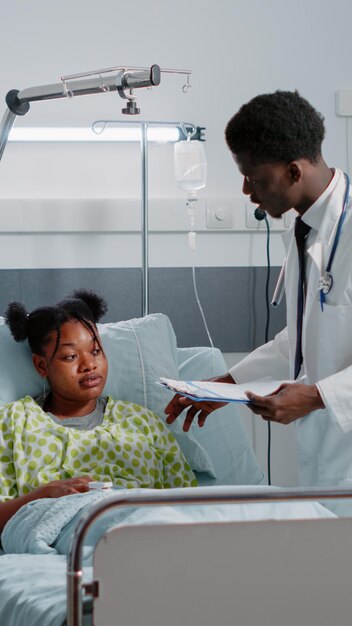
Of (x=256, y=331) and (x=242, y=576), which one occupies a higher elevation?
(x=256, y=331)

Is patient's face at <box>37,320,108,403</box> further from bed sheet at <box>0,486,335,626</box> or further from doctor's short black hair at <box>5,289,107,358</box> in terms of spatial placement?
bed sheet at <box>0,486,335,626</box>

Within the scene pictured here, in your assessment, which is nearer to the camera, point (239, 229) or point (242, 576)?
point (242, 576)

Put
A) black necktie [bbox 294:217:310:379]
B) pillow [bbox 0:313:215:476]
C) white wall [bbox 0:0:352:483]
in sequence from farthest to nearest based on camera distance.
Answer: white wall [bbox 0:0:352:483]
pillow [bbox 0:313:215:476]
black necktie [bbox 294:217:310:379]

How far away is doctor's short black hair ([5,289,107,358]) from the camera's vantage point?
2652mm

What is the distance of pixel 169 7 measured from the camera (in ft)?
11.7

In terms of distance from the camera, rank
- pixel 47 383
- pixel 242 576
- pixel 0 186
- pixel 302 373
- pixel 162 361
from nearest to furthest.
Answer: pixel 242 576 → pixel 302 373 → pixel 47 383 → pixel 162 361 → pixel 0 186

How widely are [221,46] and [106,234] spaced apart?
86cm

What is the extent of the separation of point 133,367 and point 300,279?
2.33 ft

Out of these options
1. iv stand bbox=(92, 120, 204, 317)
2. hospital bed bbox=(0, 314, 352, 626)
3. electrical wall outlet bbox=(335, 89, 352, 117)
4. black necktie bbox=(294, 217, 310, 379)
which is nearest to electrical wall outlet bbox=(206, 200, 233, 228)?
iv stand bbox=(92, 120, 204, 317)

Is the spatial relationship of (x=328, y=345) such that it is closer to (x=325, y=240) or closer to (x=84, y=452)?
(x=325, y=240)

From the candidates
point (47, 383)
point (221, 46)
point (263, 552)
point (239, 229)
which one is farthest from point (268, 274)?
point (263, 552)

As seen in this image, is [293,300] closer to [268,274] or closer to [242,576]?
[242,576]

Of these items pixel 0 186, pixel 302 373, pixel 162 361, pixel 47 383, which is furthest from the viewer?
pixel 0 186

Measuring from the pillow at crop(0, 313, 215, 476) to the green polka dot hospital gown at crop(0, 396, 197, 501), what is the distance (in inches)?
3.6
